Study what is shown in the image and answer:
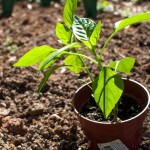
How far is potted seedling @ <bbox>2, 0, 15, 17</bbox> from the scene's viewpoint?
11.3 feet

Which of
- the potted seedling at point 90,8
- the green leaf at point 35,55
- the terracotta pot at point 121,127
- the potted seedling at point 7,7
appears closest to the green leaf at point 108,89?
the terracotta pot at point 121,127

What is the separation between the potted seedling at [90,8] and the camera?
10.3 feet

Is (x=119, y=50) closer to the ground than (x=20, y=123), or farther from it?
farther from it

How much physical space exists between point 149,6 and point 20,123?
190 centimetres

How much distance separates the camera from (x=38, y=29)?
319 centimetres

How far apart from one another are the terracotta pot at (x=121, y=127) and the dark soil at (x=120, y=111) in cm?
3

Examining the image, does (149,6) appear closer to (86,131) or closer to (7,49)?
(7,49)

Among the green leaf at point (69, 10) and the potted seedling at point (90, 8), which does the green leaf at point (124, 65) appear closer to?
the green leaf at point (69, 10)

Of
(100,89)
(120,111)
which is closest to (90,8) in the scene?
(120,111)

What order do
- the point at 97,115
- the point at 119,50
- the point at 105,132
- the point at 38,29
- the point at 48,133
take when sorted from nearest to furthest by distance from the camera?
the point at 105,132, the point at 97,115, the point at 48,133, the point at 119,50, the point at 38,29

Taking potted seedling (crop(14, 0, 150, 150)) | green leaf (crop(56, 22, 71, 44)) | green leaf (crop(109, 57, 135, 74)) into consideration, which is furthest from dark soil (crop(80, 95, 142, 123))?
green leaf (crop(56, 22, 71, 44))

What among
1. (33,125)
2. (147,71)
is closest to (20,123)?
(33,125)

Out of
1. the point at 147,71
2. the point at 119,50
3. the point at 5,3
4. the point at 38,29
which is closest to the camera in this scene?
the point at 147,71

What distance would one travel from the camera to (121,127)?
171 centimetres
